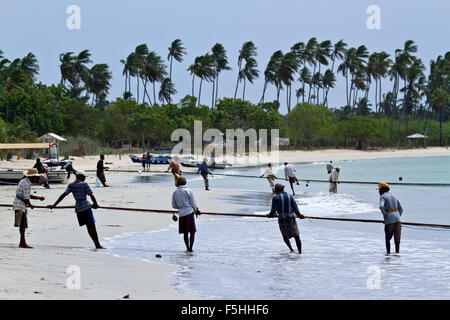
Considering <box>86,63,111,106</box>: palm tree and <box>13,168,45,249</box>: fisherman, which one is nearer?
<box>13,168,45,249</box>: fisherman

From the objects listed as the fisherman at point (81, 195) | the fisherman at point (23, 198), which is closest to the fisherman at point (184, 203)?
the fisherman at point (81, 195)

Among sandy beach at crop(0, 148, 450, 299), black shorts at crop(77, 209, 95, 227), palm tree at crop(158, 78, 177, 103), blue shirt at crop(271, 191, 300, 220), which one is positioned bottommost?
sandy beach at crop(0, 148, 450, 299)

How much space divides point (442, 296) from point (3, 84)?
3107 inches

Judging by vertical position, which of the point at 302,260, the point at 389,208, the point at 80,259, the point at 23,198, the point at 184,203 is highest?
the point at 23,198

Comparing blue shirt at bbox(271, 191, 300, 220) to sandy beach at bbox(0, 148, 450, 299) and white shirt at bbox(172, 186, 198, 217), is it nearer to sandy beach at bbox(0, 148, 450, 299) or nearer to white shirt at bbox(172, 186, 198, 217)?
white shirt at bbox(172, 186, 198, 217)

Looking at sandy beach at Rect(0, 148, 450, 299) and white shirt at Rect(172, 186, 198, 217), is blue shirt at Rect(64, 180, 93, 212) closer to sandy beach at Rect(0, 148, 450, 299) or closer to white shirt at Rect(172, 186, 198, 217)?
sandy beach at Rect(0, 148, 450, 299)

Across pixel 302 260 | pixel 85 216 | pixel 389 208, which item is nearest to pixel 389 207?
pixel 389 208

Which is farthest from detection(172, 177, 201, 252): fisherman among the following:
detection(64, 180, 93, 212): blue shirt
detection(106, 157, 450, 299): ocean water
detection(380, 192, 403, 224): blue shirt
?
detection(380, 192, 403, 224): blue shirt

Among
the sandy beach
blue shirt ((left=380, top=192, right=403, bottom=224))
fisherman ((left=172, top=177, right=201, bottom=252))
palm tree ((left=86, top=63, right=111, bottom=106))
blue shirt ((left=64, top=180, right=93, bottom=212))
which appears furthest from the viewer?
palm tree ((left=86, top=63, right=111, bottom=106))

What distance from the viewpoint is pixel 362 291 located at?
9.38 m

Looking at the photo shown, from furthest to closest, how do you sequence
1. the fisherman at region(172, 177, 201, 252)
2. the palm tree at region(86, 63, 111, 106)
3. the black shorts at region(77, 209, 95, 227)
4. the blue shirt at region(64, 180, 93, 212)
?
the palm tree at region(86, 63, 111, 106) → the fisherman at region(172, 177, 201, 252) → the black shorts at region(77, 209, 95, 227) → the blue shirt at region(64, 180, 93, 212)

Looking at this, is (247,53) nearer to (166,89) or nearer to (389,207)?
(166,89)

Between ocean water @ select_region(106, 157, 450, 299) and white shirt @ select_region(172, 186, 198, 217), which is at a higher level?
white shirt @ select_region(172, 186, 198, 217)
